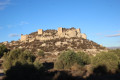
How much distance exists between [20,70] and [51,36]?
8724 cm

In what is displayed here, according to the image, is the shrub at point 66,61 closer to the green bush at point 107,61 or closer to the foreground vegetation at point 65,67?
the foreground vegetation at point 65,67

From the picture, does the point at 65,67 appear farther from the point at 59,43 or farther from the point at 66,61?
the point at 59,43

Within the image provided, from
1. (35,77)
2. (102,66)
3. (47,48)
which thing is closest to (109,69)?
(102,66)

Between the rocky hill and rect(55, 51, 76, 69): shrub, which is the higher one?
the rocky hill

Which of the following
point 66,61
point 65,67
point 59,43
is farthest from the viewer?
point 59,43

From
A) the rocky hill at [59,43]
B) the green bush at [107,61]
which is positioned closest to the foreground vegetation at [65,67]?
the green bush at [107,61]

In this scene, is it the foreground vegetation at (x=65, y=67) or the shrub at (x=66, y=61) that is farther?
the shrub at (x=66, y=61)

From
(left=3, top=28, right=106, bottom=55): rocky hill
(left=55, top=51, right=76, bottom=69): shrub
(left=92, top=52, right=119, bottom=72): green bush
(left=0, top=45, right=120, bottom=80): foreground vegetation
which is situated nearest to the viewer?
(left=0, top=45, right=120, bottom=80): foreground vegetation

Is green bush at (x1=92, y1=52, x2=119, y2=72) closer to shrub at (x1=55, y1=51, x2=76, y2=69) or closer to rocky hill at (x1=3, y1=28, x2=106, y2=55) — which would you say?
shrub at (x1=55, y1=51, x2=76, y2=69)

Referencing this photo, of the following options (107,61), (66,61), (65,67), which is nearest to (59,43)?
(66,61)

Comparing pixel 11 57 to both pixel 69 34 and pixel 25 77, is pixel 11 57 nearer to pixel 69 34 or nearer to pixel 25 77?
pixel 25 77

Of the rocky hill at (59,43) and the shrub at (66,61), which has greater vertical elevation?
the rocky hill at (59,43)

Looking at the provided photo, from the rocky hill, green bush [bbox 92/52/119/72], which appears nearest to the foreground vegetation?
green bush [bbox 92/52/119/72]

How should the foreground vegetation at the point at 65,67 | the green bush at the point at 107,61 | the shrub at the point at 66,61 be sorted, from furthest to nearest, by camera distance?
the shrub at the point at 66,61
the green bush at the point at 107,61
the foreground vegetation at the point at 65,67
